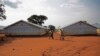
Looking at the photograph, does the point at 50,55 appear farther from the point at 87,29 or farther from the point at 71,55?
the point at 87,29

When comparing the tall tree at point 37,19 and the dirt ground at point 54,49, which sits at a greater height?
the tall tree at point 37,19

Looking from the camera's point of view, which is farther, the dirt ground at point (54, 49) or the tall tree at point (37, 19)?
the tall tree at point (37, 19)

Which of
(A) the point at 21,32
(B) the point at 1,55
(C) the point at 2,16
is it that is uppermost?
(C) the point at 2,16

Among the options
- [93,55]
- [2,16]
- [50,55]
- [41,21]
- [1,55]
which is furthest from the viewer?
[41,21]

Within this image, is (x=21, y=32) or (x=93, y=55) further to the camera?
(x=21, y=32)

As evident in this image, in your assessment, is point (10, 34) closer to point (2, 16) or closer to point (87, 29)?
point (2, 16)

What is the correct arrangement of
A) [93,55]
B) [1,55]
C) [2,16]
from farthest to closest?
[2,16] < [1,55] < [93,55]

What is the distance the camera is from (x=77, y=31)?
40.2 meters

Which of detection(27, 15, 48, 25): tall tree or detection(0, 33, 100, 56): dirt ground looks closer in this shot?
detection(0, 33, 100, 56): dirt ground

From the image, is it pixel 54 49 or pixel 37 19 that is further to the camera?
pixel 37 19

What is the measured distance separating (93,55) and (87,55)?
46 centimetres

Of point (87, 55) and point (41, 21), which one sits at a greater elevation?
point (41, 21)

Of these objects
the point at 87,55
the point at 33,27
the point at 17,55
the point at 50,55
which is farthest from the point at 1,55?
the point at 33,27

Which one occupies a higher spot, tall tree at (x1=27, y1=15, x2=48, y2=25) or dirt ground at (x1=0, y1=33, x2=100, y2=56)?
tall tree at (x1=27, y1=15, x2=48, y2=25)
